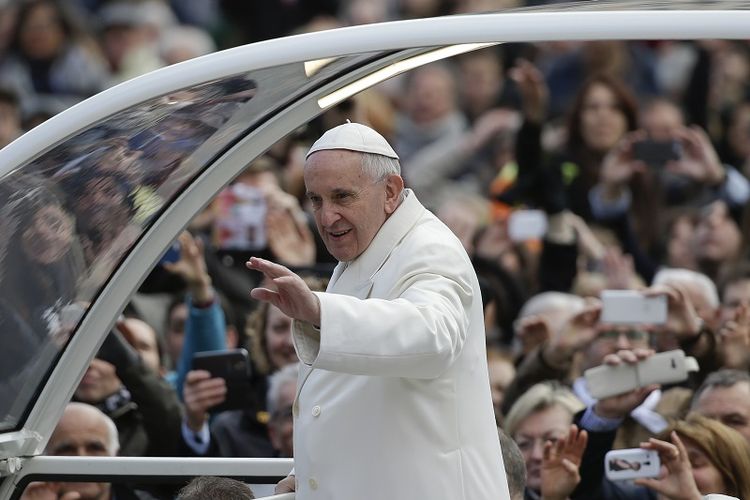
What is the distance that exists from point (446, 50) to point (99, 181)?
3.37 ft

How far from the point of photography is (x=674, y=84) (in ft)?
34.7

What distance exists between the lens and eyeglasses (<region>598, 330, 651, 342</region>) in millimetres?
6359

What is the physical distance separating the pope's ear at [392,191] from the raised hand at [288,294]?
505 millimetres

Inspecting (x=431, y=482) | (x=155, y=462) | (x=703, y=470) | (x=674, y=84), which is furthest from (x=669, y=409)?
(x=674, y=84)

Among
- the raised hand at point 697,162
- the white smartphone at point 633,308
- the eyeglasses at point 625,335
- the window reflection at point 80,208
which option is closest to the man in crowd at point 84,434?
the window reflection at point 80,208

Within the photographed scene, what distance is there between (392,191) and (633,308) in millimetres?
2732

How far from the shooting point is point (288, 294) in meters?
2.97

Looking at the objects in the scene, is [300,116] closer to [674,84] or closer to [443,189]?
[443,189]

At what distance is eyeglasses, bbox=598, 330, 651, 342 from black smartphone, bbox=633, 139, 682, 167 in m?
2.05

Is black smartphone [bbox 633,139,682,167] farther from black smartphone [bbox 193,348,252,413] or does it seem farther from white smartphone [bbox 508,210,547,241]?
black smartphone [bbox 193,348,252,413]

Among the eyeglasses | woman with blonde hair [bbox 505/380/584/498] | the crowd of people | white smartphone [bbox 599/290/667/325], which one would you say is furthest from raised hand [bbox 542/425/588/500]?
the eyeglasses

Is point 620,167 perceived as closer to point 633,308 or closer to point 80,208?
point 633,308

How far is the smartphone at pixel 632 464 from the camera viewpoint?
486 cm

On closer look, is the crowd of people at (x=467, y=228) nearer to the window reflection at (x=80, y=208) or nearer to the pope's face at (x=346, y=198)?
the window reflection at (x=80, y=208)
